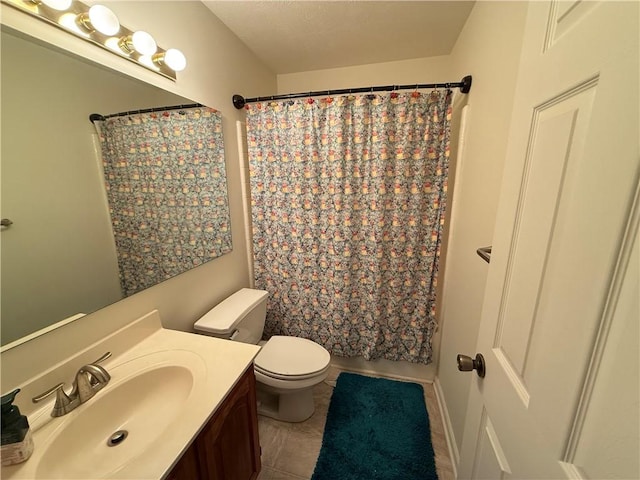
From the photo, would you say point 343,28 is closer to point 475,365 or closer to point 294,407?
point 475,365

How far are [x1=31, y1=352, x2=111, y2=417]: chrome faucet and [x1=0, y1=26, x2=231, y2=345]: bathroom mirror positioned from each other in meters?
0.19

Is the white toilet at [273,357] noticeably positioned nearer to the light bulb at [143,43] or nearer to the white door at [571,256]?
the white door at [571,256]

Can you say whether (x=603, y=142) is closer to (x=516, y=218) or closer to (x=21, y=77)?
(x=516, y=218)

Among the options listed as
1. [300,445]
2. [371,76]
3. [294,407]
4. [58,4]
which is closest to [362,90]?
[371,76]

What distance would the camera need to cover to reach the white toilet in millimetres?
1347

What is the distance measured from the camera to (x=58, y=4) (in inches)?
29.4

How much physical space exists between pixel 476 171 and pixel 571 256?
990 millimetres

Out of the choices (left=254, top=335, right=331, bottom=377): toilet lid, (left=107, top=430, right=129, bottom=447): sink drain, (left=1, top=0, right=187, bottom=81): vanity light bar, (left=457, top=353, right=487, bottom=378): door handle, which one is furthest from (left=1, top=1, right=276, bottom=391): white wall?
(left=457, top=353, right=487, bottom=378): door handle

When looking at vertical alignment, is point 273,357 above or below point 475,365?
below

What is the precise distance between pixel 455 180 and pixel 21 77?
6.16 feet

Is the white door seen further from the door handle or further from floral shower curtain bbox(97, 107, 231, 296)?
floral shower curtain bbox(97, 107, 231, 296)

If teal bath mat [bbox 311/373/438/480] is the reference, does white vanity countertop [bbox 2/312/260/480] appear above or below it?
above

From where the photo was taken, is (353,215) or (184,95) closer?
(184,95)

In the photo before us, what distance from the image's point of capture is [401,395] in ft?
5.64
